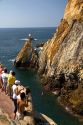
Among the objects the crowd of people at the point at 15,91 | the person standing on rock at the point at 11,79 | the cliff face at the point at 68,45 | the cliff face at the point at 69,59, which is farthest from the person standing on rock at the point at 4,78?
the cliff face at the point at 68,45

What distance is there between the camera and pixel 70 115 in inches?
1690

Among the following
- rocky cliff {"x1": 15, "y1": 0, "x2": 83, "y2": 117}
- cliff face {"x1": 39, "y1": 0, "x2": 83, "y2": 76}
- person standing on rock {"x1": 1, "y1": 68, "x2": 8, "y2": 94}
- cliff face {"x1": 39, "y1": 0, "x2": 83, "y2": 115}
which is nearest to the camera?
person standing on rock {"x1": 1, "y1": 68, "x2": 8, "y2": 94}

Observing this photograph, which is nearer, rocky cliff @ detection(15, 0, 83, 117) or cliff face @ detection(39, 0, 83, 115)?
cliff face @ detection(39, 0, 83, 115)

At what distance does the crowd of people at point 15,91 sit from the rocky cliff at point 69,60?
17.3 metres

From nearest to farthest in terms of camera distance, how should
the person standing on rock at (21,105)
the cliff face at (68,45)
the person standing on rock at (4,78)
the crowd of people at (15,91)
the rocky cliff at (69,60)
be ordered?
the person standing on rock at (21,105)
the crowd of people at (15,91)
the person standing on rock at (4,78)
the rocky cliff at (69,60)
the cliff face at (68,45)

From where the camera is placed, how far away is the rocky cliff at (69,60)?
4942 cm

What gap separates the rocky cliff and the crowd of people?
682 inches

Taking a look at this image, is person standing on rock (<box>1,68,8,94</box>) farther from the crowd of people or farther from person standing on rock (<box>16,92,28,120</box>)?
person standing on rock (<box>16,92,28,120</box>)

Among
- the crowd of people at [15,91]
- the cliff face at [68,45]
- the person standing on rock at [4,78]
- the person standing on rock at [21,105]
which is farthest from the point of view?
the cliff face at [68,45]

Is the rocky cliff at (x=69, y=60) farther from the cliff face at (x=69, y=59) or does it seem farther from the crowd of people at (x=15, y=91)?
the crowd of people at (x=15, y=91)

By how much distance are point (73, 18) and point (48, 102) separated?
63.7 feet

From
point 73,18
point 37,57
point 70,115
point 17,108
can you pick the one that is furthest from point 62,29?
point 17,108

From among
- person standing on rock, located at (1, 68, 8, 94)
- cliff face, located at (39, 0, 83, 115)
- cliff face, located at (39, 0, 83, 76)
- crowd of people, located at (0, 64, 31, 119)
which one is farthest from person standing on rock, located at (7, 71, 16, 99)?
cliff face, located at (39, 0, 83, 76)

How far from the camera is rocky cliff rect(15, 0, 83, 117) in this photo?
49419 millimetres
